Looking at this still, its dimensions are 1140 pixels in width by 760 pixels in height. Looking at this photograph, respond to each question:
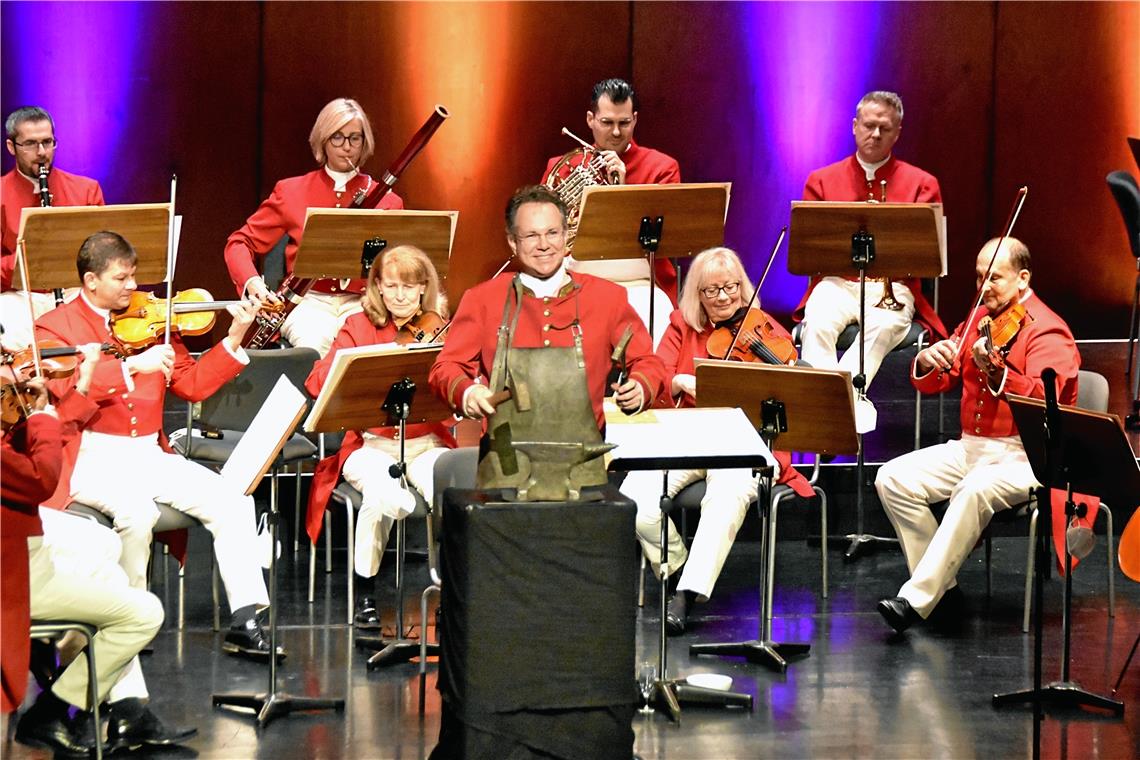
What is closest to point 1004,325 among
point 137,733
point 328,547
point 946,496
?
point 946,496

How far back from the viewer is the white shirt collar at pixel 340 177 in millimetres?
6512

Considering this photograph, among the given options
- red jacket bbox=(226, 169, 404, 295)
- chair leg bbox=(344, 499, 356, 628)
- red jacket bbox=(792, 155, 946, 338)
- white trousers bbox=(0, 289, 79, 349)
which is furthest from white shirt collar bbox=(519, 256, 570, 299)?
red jacket bbox=(792, 155, 946, 338)

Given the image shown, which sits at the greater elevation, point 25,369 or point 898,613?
point 25,369

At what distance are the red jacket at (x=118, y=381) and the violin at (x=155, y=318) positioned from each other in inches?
2.7

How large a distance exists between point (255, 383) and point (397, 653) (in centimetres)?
119

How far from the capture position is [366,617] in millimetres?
5336

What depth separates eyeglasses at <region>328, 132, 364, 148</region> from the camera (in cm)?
643

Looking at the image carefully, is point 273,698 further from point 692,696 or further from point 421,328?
point 421,328

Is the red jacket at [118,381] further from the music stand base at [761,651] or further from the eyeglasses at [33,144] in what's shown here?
the music stand base at [761,651]

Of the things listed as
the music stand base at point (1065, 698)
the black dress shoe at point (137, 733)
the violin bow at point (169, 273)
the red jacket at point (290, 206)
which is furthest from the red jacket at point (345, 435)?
the music stand base at point (1065, 698)

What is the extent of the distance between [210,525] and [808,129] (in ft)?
14.1

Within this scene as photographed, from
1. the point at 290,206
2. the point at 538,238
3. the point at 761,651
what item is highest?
the point at 290,206

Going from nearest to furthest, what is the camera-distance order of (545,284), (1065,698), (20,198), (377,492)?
(545,284), (1065,698), (377,492), (20,198)

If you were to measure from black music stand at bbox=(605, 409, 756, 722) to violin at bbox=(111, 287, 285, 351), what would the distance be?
5.61 ft
